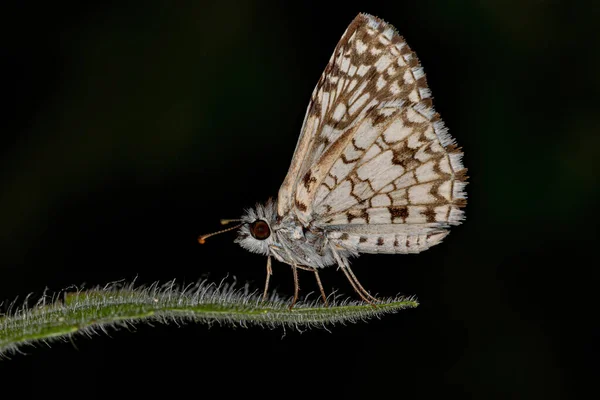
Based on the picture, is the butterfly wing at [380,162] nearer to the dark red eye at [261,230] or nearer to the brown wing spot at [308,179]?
the brown wing spot at [308,179]

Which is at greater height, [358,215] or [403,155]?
[403,155]

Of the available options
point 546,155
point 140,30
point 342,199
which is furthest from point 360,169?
point 140,30

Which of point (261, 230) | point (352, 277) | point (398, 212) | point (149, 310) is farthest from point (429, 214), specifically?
point (149, 310)

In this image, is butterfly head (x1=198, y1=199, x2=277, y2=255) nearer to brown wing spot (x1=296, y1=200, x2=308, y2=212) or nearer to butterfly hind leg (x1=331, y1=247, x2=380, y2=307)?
brown wing spot (x1=296, y1=200, x2=308, y2=212)

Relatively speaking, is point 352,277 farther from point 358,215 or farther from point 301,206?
point 301,206

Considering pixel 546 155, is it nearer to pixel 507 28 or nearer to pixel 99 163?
pixel 507 28

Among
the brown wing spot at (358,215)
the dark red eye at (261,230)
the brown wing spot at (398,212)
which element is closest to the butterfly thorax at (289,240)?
the dark red eye at (261,230)
